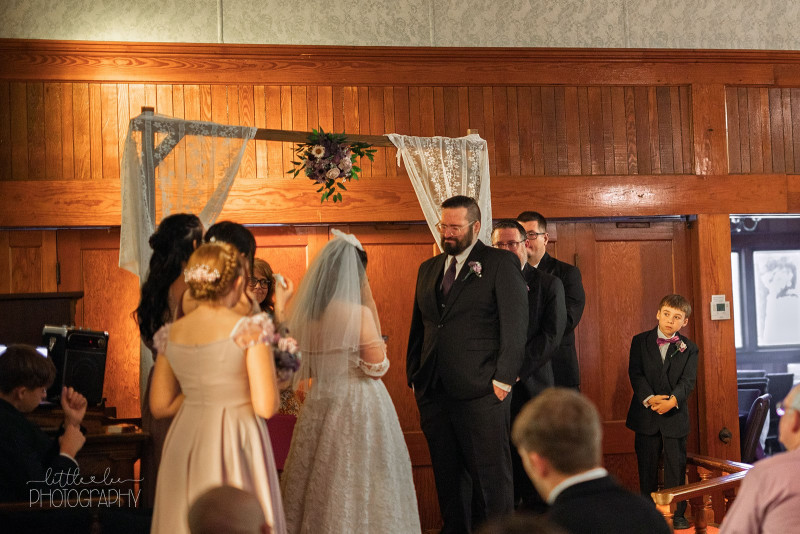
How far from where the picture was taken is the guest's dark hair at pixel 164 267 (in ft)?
12.1

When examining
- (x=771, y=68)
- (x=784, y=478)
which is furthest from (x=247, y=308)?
(x=771, y=68)

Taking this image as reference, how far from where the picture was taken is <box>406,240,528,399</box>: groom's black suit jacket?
4520mm

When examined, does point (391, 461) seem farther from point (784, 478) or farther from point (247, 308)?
point (784, 478)

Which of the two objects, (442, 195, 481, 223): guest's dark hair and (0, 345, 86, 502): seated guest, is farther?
(442, 195, 481, 223): guest's dark hair

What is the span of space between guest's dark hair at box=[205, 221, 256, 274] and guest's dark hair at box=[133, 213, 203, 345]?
0.29 ft

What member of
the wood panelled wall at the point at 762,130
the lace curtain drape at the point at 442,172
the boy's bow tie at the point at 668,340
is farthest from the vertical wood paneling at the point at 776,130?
the lace curtain drape at the point at 442,172

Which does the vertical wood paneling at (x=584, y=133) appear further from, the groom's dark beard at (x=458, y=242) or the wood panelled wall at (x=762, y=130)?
the groom's dark beard at (x=458, y=242)

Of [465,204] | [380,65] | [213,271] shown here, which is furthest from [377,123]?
[213,271]

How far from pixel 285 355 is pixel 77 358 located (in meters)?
1.25

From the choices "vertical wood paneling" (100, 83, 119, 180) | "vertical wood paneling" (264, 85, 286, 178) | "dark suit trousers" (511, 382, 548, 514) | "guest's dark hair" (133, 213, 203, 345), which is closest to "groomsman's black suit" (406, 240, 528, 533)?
"dark suit trousers" (511, 382, 548, 514)

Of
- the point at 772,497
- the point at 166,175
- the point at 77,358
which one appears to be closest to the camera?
the point at 772,497

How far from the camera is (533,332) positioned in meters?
5.04

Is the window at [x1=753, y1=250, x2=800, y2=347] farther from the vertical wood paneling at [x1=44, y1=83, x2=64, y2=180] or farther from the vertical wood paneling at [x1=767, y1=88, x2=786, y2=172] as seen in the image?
the vertical wood paneling at [x1=44, y1=83, x2=64, y2=180]

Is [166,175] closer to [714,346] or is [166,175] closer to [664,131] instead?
[664,131]
